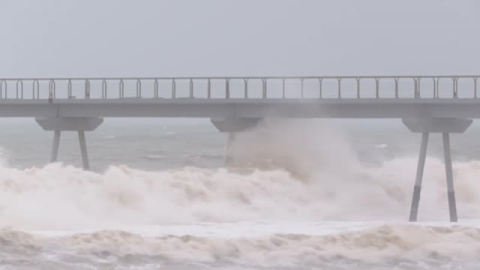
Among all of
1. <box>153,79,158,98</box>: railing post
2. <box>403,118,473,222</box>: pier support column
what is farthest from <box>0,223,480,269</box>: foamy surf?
<box>153,79,158,98</box>: railing post

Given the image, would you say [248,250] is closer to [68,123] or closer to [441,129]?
[441,129]

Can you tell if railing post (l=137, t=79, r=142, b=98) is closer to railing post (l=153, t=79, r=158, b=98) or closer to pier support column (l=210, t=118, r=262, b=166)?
railing post (l=153, t=79, r=158, b=98)

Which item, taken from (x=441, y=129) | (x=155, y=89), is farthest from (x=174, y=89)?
(x=441, y=129)

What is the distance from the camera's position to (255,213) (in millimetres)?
38500

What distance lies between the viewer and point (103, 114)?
3978cm

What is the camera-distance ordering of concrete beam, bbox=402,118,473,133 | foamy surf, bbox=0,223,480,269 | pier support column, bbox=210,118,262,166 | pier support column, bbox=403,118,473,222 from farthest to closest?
pier support column, bbox=210,118,262,166 → concrete beam, bbox=402,118,473,133 → pier support column, bbox=403,118,473,222 → foamy surf, bbox=0,223,480,269

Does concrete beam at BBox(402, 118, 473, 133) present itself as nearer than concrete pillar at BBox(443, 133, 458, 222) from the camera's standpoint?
No

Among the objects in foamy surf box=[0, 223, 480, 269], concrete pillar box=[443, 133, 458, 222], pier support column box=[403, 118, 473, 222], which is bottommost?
foamy surf box=[0, 223, 480, 269]

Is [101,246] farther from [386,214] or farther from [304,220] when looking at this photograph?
[386,214]

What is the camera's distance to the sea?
27000mm

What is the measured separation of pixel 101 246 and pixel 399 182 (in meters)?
19.4

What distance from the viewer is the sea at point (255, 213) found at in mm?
27000

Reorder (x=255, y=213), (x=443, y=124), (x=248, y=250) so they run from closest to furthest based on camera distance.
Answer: (x=248, y=250)
(x=443, y=124)
(x=255, y=213)

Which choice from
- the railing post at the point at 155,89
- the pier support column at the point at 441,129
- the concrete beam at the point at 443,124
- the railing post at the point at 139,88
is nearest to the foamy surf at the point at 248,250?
the pier support column at the point at 441,129
